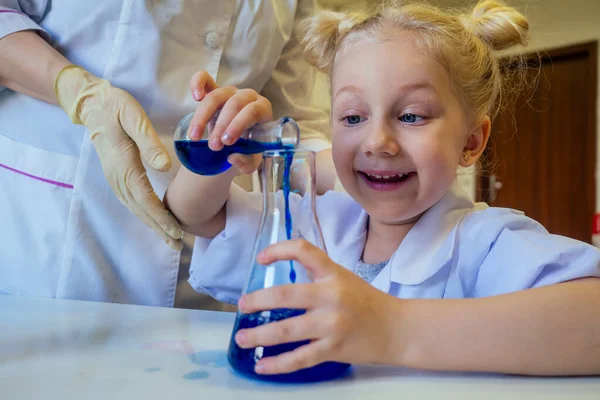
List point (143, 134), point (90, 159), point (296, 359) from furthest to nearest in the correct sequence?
point (90, 159)
point (143, 134)
point (296, 359)

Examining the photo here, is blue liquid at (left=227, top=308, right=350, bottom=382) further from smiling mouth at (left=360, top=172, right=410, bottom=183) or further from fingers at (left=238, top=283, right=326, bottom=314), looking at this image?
smiling mouth at (left=360, top=172, right=410, bottom=183)

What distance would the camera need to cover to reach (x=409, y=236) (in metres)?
0.83

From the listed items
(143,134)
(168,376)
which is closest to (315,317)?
(168,376)

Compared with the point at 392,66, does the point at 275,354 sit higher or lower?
lower

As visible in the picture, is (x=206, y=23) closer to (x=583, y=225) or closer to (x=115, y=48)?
(x=115, y=48)

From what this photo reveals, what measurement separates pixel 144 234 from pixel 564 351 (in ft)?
2.40

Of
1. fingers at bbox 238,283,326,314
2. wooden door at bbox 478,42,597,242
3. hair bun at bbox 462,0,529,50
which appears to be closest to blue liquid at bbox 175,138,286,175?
fingers at bbox 238,283,326,314

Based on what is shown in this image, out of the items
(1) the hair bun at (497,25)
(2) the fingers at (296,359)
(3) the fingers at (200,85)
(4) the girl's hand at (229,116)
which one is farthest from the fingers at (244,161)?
(1) the hair bun at (497,25)

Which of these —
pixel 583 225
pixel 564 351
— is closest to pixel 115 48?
pixel 564 351

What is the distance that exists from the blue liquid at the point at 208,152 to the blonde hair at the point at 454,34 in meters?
0.32

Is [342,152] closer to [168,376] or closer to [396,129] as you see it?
[396,129]

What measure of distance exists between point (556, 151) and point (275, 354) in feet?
14.3

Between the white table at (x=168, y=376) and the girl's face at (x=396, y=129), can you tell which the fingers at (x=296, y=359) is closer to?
the white table at (x=168, y=376)

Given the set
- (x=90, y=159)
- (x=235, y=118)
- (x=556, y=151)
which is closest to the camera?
(x=235, y=118)
